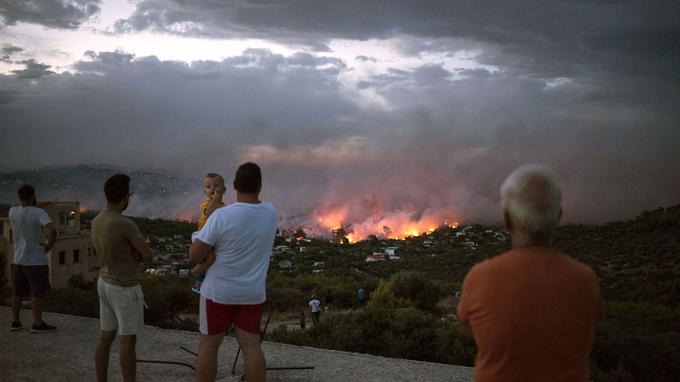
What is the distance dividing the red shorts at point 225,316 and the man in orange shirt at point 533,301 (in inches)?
85.5

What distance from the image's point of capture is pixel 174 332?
8.56m

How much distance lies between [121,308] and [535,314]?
358 centimetres

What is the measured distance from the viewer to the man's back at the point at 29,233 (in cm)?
752

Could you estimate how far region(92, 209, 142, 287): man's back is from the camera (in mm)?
4945

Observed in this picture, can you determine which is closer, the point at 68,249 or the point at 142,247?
the point at 142,247

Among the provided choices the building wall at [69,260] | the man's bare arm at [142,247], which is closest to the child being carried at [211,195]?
the man's bare arm at [142,247]

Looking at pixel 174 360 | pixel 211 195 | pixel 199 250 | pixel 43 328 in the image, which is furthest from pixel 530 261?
pixel 43 328

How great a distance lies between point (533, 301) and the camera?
8.16 feet

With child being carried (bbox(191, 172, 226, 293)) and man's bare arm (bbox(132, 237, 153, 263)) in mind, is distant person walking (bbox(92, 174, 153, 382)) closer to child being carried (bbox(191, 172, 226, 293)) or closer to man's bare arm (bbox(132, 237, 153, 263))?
man's bare arm (bbox(132, 237, 153, 263))

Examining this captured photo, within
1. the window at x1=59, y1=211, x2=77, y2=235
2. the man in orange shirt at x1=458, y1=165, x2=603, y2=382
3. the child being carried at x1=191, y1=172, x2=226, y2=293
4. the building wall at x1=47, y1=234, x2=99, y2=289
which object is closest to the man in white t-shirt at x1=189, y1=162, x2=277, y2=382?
the child being carried at x1=191, y1=172, x2=226, y2=293

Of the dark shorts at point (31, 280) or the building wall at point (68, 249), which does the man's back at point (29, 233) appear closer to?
the dark shorts at point (31, 280)

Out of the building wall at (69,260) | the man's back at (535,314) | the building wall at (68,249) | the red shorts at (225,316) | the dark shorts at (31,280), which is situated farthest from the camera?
the building wall at (68,249)

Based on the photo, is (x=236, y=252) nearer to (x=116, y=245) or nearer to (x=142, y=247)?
(x=142, y=247)

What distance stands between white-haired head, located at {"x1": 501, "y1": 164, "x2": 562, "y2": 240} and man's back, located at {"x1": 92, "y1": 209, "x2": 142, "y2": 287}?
11.0 ft
